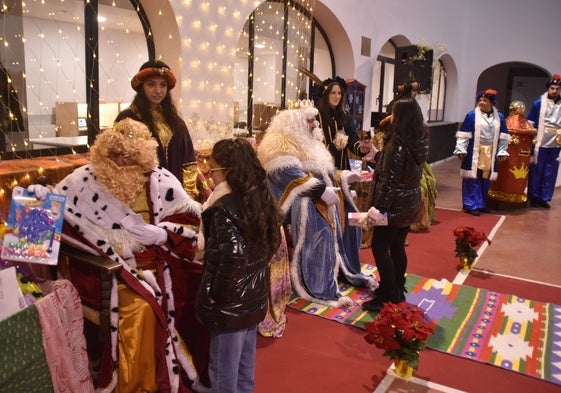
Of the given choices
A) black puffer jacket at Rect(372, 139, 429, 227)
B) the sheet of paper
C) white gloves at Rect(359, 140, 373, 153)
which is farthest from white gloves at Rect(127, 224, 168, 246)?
white gloves at Rect(359, 140, 373, 153)

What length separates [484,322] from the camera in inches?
150

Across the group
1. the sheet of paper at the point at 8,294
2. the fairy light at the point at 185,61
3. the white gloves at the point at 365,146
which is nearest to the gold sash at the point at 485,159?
the white gloves at the point at 365,146

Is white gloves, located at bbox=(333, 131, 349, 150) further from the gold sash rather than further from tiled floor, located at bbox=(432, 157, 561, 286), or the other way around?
the gold sash

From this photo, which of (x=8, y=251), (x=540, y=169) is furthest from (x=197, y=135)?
(x=540, y=169)

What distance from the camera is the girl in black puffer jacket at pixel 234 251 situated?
7.27 feet

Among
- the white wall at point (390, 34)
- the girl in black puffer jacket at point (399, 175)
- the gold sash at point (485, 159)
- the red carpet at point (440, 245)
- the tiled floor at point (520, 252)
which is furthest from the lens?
the gold sash at point (485, 159)

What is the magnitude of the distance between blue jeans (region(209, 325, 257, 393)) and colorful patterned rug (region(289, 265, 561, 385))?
1386mm

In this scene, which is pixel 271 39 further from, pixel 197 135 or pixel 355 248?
pixel 355 248

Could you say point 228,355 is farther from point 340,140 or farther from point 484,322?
point 340,140

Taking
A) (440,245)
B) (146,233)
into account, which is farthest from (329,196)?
(440,245)

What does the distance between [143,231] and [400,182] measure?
176cm

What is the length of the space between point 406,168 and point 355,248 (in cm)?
118

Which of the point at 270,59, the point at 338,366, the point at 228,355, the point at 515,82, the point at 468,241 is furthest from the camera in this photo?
the point at 515,82

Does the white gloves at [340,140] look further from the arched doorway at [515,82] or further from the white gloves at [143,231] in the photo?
the arched doorway at [515,82]
